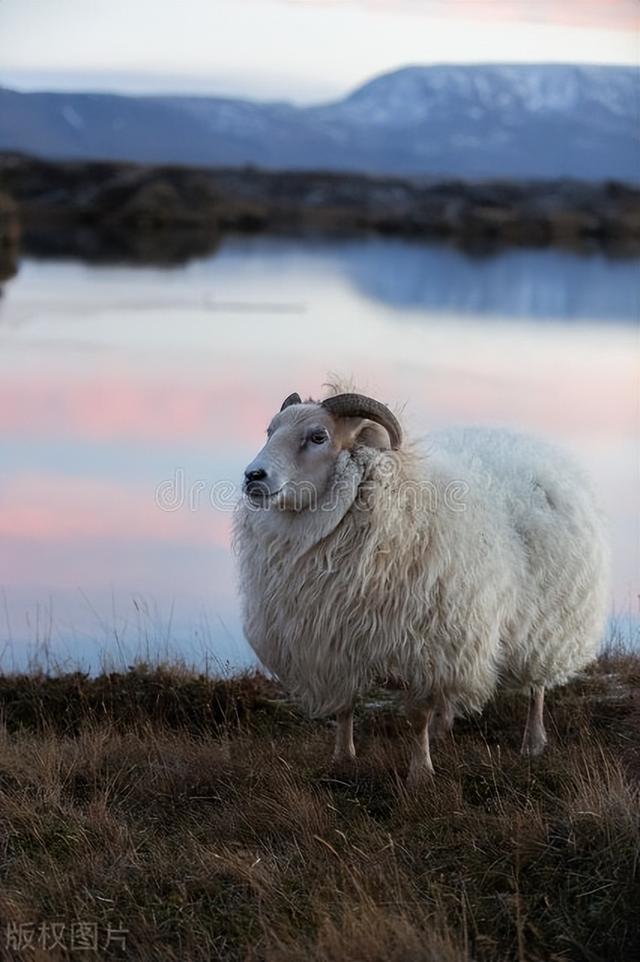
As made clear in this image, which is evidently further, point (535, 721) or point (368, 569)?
point (535, 721)

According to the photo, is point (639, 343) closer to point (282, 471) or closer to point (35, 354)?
point (35, 354)

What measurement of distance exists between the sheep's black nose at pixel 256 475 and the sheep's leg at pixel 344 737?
4.83 feet

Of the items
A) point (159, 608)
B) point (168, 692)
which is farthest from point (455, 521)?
point (159, 608)

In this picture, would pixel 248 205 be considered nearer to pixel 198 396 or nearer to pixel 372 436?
pixel 198 396

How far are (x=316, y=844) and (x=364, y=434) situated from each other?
226 cm

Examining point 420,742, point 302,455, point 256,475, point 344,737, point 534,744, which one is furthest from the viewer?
point 534,744

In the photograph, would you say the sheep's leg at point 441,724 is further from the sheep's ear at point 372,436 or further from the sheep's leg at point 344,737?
the sheep's ear at point 372,436

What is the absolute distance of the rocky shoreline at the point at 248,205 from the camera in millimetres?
84750

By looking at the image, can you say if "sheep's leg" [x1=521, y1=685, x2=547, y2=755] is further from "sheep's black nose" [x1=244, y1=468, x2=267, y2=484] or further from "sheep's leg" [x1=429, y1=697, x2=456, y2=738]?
"sheep's black nose" [x1=244, y1=468, x2=267, y2=484]

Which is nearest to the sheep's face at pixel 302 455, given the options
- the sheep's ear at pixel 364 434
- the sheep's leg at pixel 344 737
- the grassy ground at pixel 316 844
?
the sheep's ear at pixel 364 434

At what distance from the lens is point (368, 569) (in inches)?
271

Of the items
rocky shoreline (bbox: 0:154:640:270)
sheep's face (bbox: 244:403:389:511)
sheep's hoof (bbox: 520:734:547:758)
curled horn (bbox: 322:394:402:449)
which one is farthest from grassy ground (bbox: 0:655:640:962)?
rocky shoreline (bbox: 0:154:640:270)

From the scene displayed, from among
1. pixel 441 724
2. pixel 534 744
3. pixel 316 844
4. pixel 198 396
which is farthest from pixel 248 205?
pixel 316 844

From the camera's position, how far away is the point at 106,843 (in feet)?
19.2
